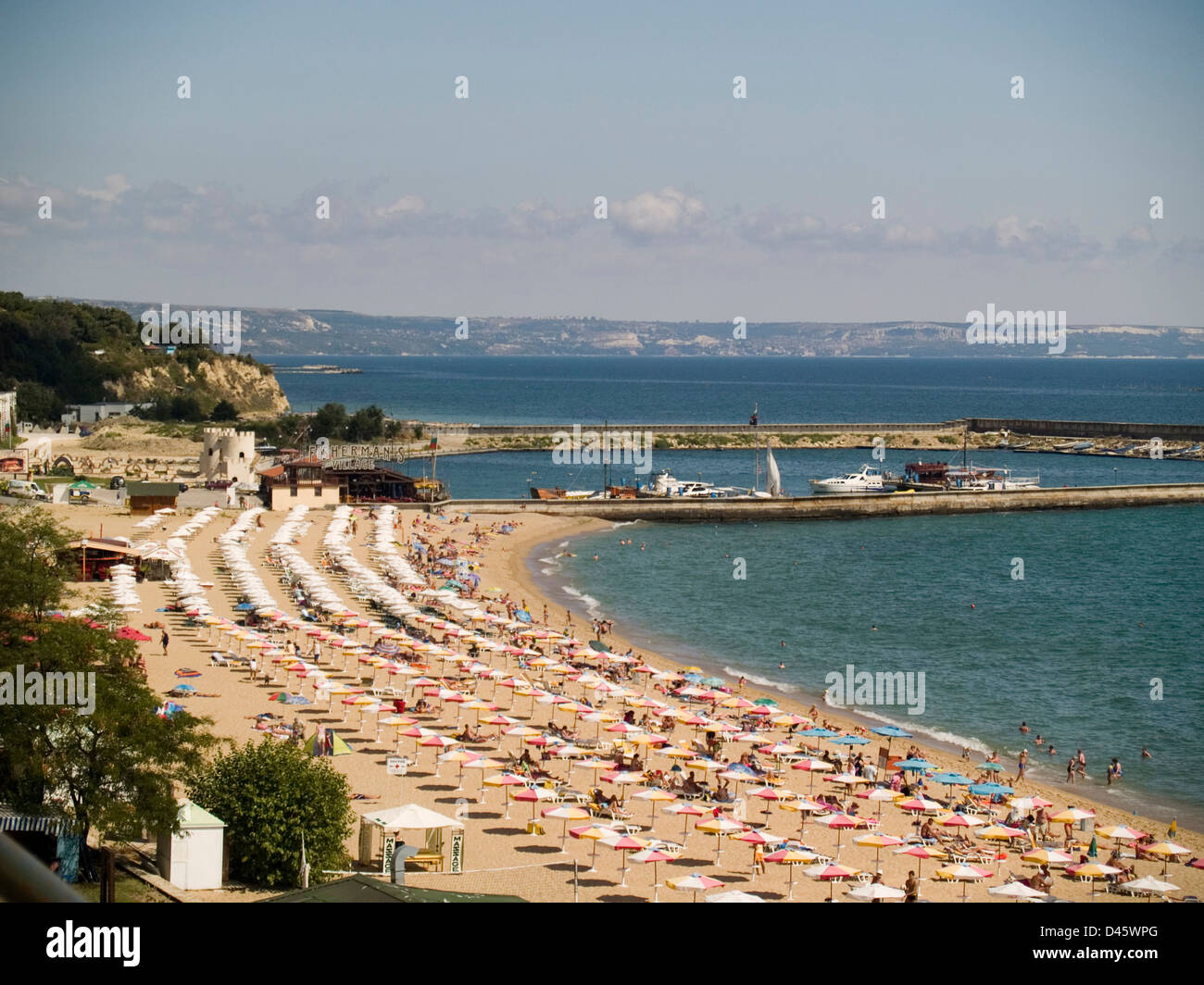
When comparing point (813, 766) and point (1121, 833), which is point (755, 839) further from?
point (1121, 833)

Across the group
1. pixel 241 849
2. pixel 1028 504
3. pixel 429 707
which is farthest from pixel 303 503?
pixel 241 849

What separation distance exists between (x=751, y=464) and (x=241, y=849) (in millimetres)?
90265

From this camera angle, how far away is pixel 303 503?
6266 cm

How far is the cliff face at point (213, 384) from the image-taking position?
123 metres

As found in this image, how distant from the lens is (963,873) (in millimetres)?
19672

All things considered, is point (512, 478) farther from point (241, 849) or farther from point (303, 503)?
point (241, 849)

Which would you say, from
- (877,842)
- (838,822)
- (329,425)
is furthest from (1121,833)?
(329,425)

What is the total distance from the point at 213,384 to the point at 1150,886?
4792 inches

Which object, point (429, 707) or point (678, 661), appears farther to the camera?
point (678, 661)

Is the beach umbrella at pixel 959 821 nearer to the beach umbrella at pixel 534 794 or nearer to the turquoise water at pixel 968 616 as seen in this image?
the turquoise water at pixel 968 616
